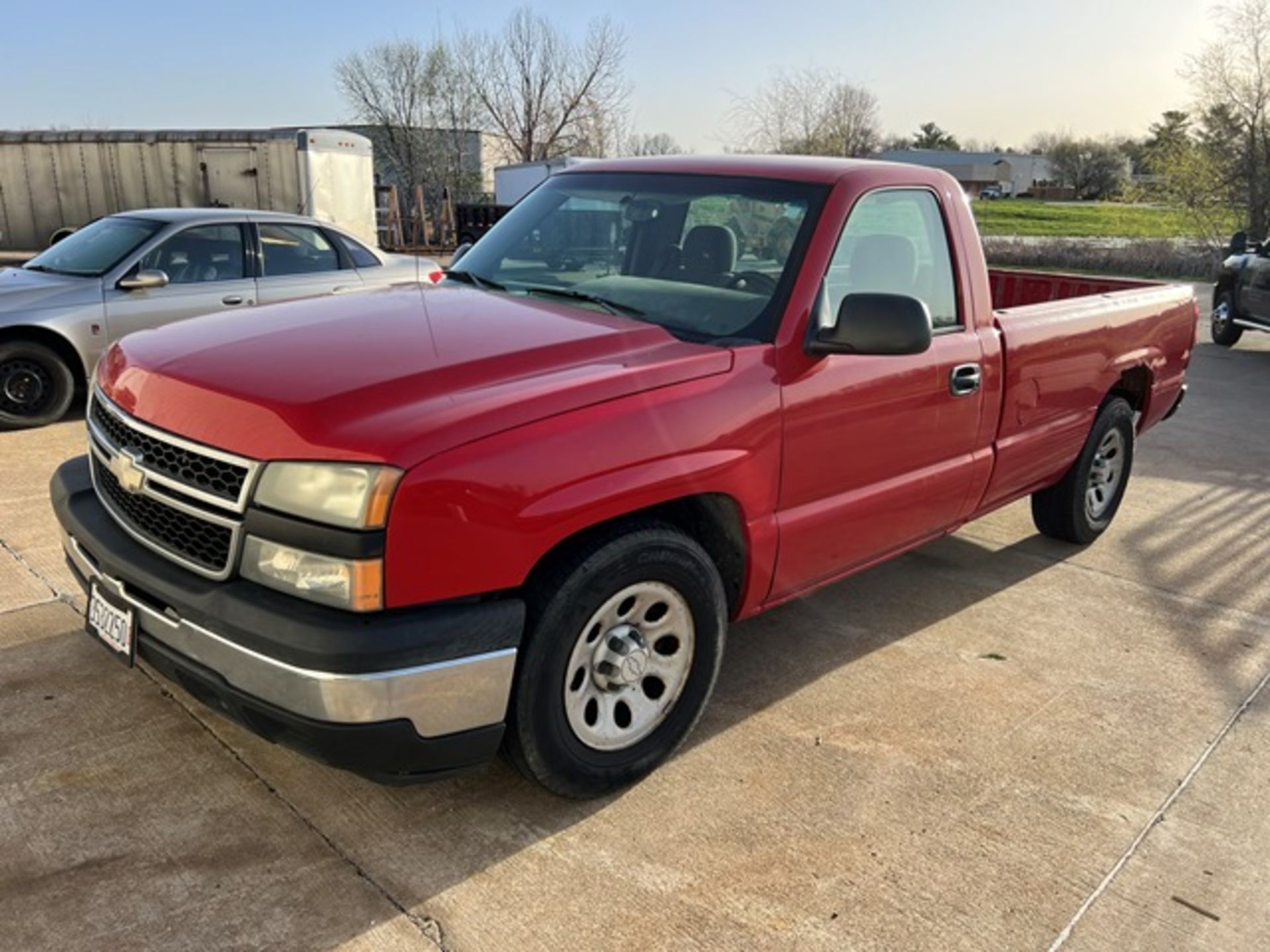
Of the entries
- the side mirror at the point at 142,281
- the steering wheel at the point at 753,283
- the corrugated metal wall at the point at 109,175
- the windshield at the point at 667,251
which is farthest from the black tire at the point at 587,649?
the corrugated metal wall at the point at 109,175

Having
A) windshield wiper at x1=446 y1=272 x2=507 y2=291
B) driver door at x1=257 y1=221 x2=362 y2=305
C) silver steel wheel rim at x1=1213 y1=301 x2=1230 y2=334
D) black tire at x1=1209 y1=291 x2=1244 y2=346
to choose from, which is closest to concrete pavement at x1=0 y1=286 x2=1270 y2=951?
windshield wiper at x1=446 y1=272 x2=507 y2=291

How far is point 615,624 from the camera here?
2928 millimetres

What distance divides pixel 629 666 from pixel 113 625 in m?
1.46

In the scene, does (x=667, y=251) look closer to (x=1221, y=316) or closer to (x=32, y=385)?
(x=32, y=385)

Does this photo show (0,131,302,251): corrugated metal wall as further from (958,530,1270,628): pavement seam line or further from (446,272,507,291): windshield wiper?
(958,530,1270,628): pavement seam line

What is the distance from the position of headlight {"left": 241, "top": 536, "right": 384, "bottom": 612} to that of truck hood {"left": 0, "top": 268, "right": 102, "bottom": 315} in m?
5.55

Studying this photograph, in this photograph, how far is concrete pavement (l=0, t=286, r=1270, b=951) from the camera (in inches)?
100

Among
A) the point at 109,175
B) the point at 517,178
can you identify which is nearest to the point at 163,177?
the point at 109,175

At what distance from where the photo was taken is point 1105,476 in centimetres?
552

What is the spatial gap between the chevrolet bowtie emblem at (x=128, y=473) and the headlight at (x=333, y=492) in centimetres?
55

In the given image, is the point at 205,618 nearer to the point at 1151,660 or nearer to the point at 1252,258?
the point at 1151,660

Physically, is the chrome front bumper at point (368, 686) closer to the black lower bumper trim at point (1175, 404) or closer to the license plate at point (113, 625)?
the license plate at point (113, 625)

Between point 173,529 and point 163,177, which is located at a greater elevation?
point 163,177

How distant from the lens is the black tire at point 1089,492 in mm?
5211
